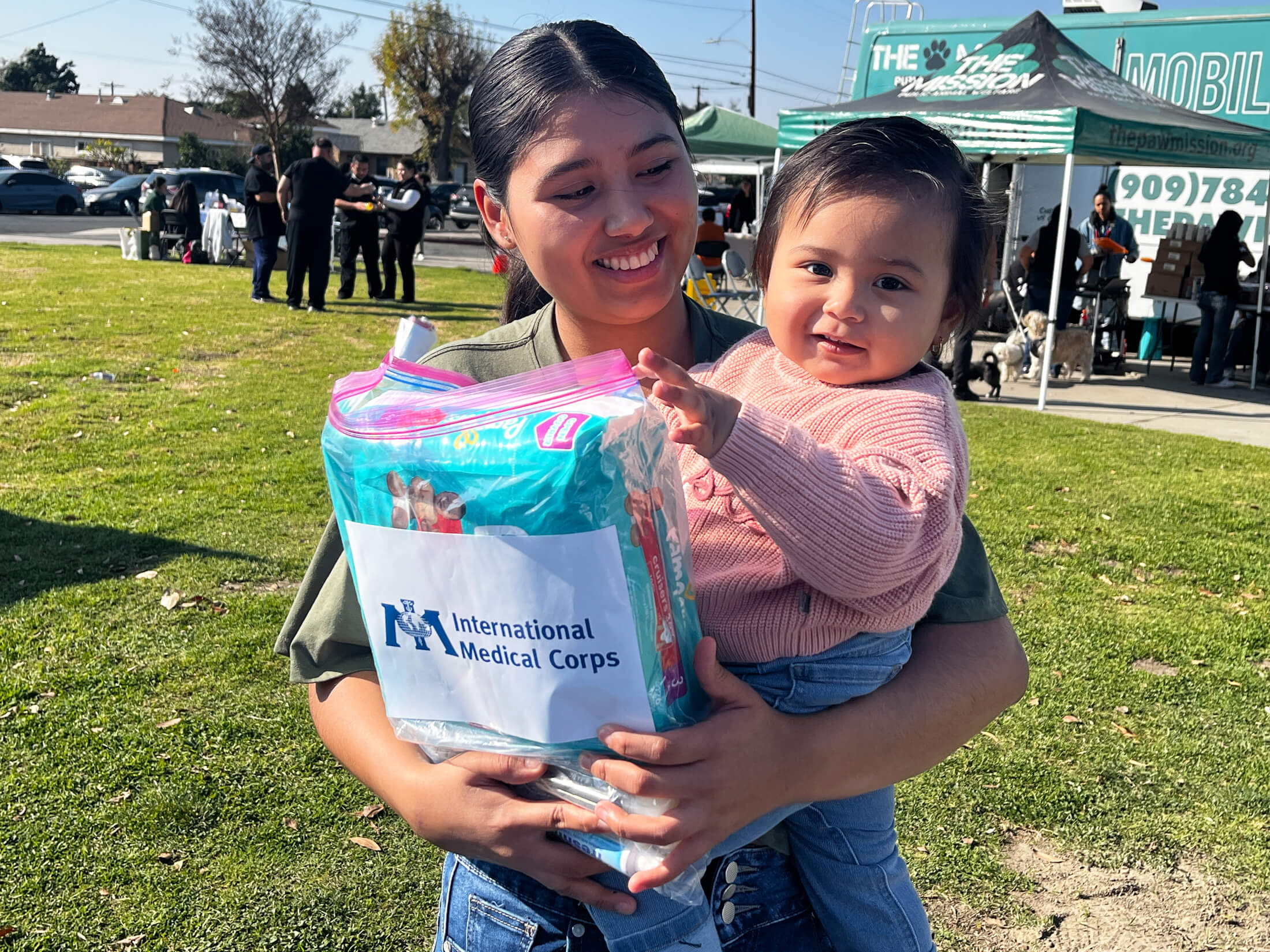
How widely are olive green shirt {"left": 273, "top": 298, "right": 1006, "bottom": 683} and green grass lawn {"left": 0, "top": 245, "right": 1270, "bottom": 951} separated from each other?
6.30 feet

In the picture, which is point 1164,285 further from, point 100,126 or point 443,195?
point 100,126

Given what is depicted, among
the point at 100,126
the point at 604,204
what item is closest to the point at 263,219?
the point at 604,204

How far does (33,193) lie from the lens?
34875mm

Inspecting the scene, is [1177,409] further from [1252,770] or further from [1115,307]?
[1252,770]

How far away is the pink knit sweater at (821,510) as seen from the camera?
1.10 meters

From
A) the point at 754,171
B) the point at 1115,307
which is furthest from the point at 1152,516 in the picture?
the point at 754,171

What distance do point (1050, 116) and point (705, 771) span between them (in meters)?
9.61

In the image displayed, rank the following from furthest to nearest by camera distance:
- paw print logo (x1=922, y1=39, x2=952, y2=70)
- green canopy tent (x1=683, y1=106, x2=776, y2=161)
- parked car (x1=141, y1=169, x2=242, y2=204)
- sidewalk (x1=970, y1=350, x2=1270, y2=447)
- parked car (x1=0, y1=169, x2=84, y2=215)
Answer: parked car (x1=0, y1=169, x2=84, y2=215), parked car (x1=141, y1=169, x2=242, y2=204), green canopy tent (x1=683, y1=106, x2=776, y2=161), paw print logo (x1=922, y1=39, x2=952, y2=70), sidewalk (x1=970, y1=350, x2=1270, y2=447)

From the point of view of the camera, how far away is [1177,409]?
36.1ft

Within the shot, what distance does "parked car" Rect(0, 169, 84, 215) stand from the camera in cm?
3475

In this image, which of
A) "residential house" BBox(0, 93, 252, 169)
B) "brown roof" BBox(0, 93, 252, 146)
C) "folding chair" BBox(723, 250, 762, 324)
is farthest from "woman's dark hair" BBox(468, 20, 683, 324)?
"brown roof" BBox(0, 93, 252, 146)

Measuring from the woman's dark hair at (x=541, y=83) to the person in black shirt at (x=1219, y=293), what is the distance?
1241 centimetres

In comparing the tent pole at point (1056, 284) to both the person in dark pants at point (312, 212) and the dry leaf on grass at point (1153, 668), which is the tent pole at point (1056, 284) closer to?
the dry leaf on grass at point (1153, 668)

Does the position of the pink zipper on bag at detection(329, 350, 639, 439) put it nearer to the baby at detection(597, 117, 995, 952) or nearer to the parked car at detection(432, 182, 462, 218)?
the baby at detection(597, 117, 995, 952)
